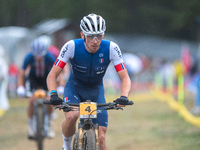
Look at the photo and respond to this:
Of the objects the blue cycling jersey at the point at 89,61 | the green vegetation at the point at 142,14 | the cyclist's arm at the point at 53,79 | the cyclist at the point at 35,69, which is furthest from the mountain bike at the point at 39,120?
the green vegetation at the point at 142,14

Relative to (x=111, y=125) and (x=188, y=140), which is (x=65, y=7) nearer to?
(x=111, y=125)

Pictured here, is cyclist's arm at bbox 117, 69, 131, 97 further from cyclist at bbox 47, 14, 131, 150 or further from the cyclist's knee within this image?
the cyclist's knee

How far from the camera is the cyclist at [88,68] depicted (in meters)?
5.25

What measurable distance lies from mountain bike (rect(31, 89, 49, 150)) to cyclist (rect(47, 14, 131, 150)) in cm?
244

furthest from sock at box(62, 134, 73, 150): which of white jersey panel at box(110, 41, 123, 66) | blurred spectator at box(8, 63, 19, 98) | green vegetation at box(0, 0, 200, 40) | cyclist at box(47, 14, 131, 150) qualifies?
green vegetation at box(0, 0, 200, 40)

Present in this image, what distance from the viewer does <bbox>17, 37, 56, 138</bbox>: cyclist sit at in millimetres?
8570

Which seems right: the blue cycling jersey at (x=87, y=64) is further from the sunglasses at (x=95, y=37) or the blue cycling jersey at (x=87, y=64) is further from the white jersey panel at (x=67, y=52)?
the sunglasses at (x=95, y=37)

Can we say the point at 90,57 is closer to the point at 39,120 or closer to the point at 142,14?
the point at 39,120

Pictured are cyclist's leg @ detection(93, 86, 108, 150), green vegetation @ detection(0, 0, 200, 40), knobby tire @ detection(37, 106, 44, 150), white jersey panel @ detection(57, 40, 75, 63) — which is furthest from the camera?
green vegetation @ detection(0, 0, 200, 40)

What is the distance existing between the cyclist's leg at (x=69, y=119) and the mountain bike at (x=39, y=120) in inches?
96.3

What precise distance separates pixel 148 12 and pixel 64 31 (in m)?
21.4

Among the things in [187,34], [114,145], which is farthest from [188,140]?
[187,34]

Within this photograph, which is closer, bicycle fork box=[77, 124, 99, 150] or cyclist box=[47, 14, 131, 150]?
bicycle fork box=[77, 124, 99, 150]

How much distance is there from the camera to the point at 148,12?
53.4 m
